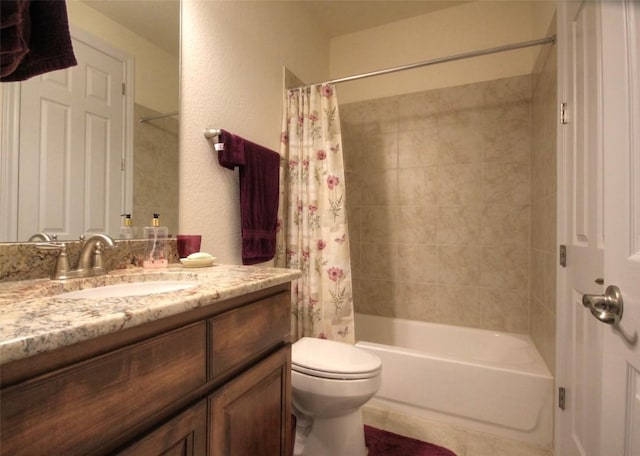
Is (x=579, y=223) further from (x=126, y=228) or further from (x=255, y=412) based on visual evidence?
(x=126, y=228)

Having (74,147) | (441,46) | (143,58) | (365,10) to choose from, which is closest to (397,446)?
(74,147)

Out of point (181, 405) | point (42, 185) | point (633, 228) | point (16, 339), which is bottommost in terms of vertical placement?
point (181, 405)

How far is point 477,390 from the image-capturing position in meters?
1.51

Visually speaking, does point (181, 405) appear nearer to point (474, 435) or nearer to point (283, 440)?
point (283, 440)

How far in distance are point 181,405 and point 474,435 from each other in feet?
Answer: 5.12

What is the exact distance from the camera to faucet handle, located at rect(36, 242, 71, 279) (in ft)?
2.60

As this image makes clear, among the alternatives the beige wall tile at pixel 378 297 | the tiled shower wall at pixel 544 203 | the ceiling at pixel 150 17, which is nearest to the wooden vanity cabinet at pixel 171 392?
the ceiling at pixel 150 17

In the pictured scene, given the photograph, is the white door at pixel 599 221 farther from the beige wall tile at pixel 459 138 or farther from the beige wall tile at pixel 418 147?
the beige wall tile at pixel 418 147

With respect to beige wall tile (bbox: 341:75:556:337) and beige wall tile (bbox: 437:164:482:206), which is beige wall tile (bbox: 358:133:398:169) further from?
beige wall tile (bbox: 437:164:482:206)

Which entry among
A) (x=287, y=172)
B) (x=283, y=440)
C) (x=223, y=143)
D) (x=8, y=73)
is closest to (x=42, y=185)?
(x=8, y=73)

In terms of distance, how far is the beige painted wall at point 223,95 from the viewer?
126 cm

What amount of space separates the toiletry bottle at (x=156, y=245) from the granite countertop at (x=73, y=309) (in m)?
0.22

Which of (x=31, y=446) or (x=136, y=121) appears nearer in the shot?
(x=31, y=446)

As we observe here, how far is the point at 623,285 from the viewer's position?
0.63m
